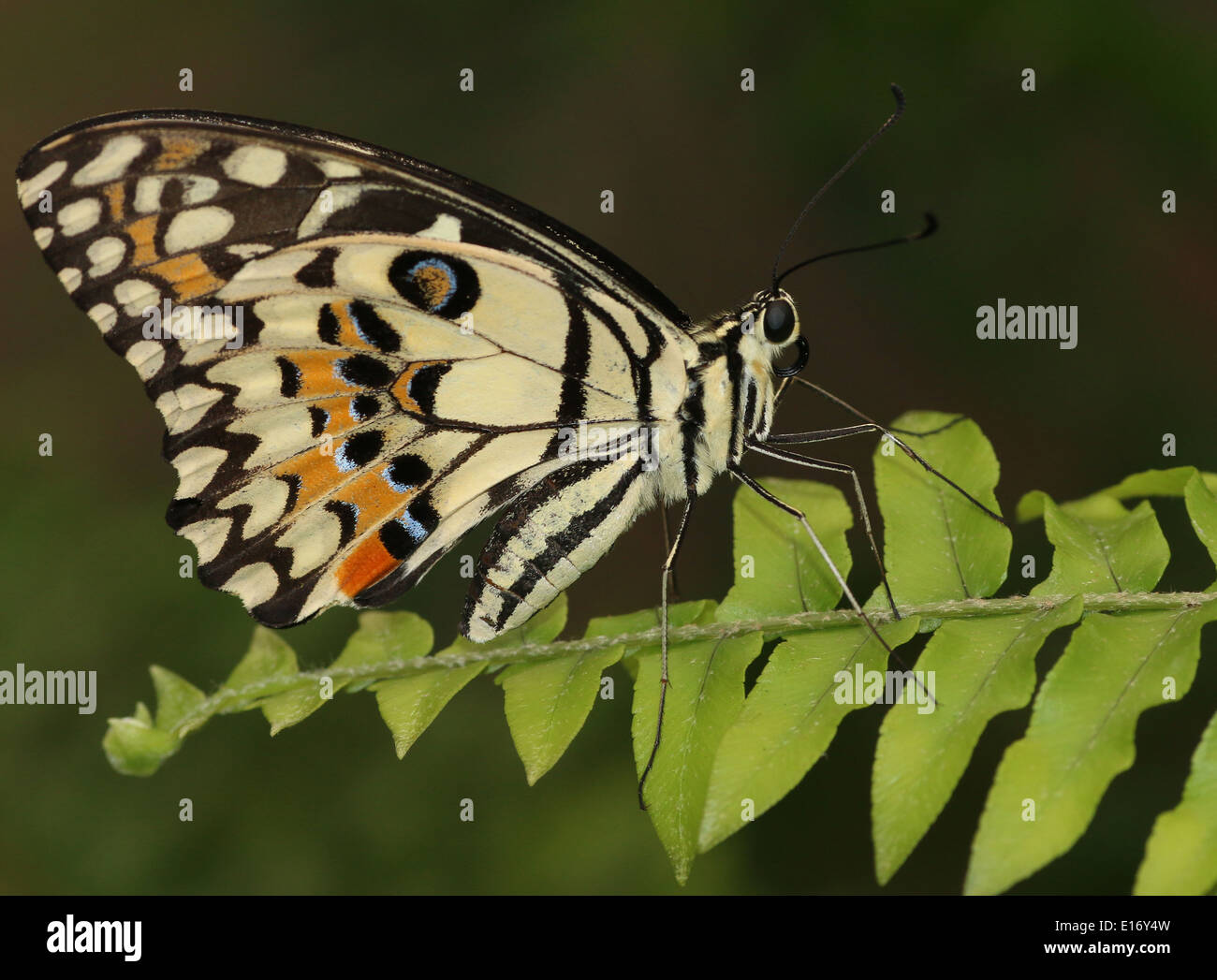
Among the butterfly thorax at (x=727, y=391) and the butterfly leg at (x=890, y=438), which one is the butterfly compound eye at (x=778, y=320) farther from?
the butterfly leg at (x=890, y=438)

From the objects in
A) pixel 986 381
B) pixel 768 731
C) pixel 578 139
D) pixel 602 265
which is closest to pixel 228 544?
pixel 602 265

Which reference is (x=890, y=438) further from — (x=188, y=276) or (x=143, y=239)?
(x=143, y=239)

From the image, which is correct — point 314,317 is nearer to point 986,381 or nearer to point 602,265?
point 602,265

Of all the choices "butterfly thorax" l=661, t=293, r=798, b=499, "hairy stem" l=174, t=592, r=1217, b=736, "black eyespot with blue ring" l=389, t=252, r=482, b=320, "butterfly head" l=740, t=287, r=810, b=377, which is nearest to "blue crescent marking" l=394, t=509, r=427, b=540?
"hairy stem" l=174, t=592, r=1217, b=736

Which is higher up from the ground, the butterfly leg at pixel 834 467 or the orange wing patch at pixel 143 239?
the orange wing patch at pixel 143 239

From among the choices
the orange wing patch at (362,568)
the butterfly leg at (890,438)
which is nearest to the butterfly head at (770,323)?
the butterfly leg at (890,438)

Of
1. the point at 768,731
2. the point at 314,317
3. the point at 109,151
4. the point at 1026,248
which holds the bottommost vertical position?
the point at 768,731
